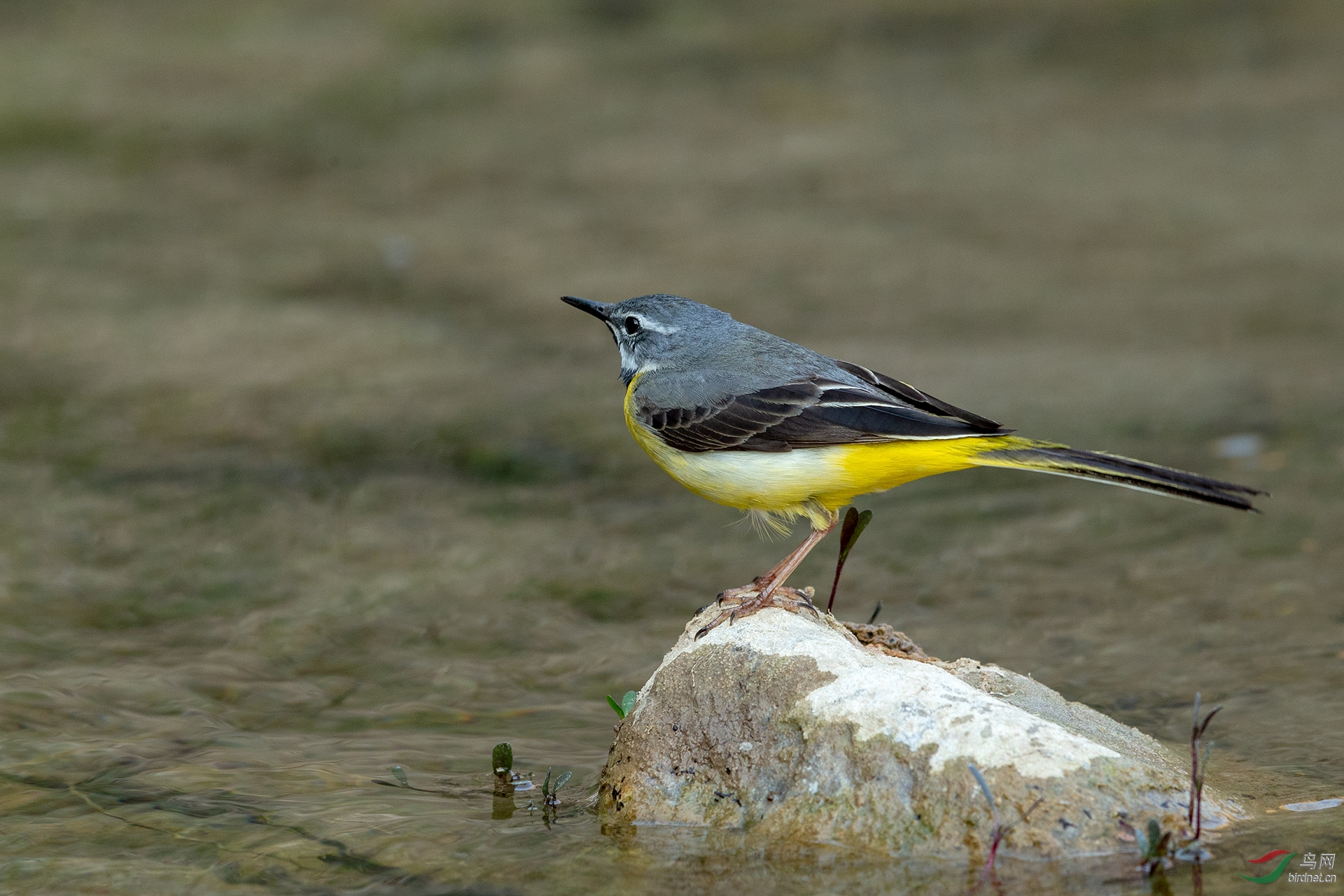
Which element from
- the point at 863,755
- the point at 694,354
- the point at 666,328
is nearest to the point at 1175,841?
the point at 863,755

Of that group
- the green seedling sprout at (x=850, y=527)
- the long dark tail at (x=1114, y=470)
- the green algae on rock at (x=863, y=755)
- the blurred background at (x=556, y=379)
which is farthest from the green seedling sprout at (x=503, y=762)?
the long dark tail at (x=1114, y=470)

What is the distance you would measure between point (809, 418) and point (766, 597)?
82cm

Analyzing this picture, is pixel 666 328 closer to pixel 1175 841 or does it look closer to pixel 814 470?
pixel 814 470

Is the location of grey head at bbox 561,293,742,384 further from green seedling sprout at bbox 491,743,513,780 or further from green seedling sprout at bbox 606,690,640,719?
green seedling sprout at bbox 491,743,513,780

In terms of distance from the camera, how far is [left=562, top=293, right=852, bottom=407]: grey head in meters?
6.30

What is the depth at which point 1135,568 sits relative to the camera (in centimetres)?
802

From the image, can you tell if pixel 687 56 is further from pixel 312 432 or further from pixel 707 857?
pixel 707 857

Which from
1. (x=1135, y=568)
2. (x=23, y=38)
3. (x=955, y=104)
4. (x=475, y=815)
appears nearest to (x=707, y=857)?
(x=475, y=815)

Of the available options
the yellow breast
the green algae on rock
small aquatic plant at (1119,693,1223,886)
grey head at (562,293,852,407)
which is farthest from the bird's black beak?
small aquatic plant at (1119,693,1223,886)

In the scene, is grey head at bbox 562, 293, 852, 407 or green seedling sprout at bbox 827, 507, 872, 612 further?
grey head at bbox 562, 293, 852, 407

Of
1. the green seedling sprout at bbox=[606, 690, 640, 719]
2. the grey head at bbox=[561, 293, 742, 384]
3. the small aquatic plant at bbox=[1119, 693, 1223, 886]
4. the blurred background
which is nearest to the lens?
the small aquatic plant at bbox=[1119, 693, 1223, 886]

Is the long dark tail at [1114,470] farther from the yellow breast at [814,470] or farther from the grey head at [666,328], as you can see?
the grey head at [666,328]

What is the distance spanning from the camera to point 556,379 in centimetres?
1105

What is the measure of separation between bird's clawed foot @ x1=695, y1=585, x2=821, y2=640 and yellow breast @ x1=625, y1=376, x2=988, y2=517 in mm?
386
